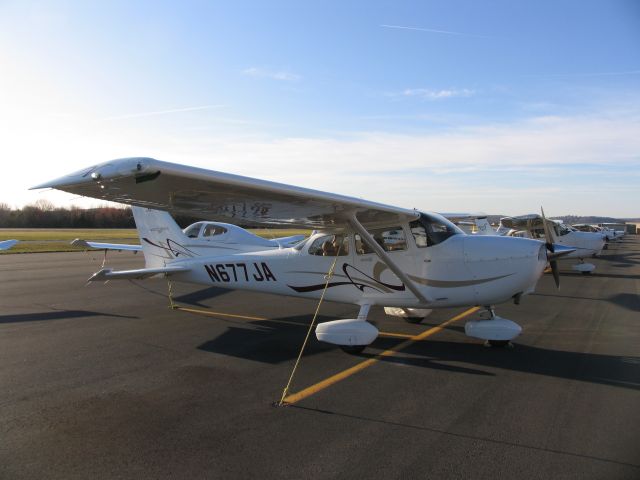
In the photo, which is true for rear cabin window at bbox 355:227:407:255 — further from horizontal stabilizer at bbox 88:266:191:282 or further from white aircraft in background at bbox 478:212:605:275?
white aircraft in background at bbox 478:212:605:275

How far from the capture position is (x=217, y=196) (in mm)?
4949

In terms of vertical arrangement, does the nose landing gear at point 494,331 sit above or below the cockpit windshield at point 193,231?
below

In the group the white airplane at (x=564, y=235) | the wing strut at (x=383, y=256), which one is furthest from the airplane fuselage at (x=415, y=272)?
the white airplane at (x=564, y=235)

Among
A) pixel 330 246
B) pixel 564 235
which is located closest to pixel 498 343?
pixel 330 246

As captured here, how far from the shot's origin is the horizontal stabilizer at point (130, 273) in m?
7.73

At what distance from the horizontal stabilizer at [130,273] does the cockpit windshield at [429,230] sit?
15.7 feet

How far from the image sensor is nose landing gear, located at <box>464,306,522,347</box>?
20.2 feet

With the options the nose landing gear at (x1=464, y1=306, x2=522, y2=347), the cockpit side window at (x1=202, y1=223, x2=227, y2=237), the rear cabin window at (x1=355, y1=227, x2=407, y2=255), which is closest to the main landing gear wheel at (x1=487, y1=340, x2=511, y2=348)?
the nose landing gear at (x1=464, y1=306, x2=522, y2=347)

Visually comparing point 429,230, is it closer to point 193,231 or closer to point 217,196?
point 217,196

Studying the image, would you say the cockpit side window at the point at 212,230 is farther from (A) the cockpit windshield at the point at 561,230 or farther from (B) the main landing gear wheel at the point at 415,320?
(A) the cockpit windshield at the point at 561,230

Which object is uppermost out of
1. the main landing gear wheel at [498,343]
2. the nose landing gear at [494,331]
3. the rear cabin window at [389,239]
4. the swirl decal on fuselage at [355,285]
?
the rear cabin window at [389,239]

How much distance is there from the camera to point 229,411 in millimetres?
4168

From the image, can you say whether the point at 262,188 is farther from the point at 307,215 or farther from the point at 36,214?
the point at 36,214

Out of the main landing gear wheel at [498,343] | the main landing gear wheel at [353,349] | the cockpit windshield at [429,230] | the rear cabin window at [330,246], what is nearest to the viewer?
the main landing gear wheel at [353,349]
